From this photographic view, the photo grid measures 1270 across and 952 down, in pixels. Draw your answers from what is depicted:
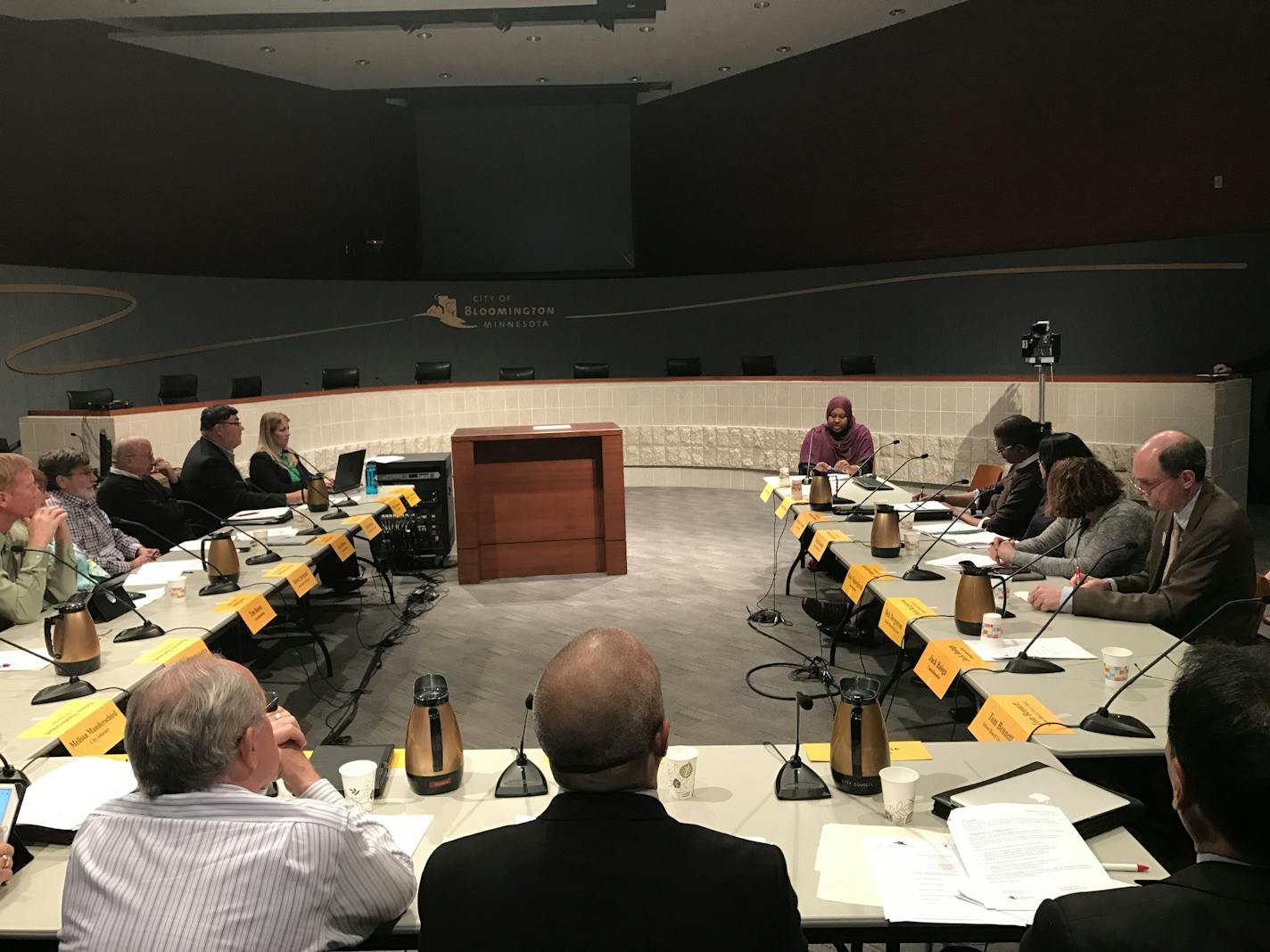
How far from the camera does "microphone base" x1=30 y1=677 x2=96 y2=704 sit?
262 centimetres

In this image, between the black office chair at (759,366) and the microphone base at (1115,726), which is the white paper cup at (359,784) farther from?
the black office chair at (759,366)

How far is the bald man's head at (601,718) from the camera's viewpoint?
130 centimetres

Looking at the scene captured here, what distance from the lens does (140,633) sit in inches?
126

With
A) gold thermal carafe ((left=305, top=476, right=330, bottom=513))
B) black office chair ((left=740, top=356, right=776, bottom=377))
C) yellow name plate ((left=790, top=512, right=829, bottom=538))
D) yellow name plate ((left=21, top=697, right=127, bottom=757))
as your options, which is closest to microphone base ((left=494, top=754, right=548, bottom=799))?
yellow name plate ((left=21, top=697, right=127, bottom=757))

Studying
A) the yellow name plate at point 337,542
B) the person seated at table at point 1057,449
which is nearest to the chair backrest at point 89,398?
the yellow name plate at point 337,542

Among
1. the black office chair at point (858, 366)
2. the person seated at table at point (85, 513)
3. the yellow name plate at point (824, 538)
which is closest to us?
the person seated at table at point (85, 513)

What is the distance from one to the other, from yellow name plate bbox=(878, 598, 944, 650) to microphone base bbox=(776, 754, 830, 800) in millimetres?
1149

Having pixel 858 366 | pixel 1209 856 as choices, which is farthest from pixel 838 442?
pixel 1209 856

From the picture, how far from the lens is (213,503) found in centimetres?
584

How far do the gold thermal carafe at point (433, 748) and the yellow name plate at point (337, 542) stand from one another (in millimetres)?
2749

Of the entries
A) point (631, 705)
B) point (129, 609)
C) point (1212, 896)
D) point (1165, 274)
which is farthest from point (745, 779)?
point (1165, 274)

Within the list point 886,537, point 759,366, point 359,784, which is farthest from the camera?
point 759,366

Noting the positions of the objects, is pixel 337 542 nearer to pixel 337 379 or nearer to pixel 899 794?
pixel 899 794

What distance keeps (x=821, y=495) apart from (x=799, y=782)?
11.1 ft
